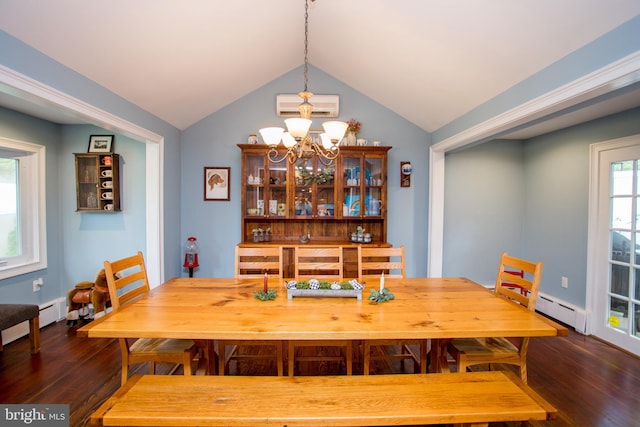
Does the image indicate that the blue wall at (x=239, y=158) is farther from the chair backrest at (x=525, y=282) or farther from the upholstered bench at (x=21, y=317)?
the chair backrest at (x=525, y=282)

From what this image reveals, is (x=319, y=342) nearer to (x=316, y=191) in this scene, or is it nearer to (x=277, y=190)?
(x=316, y=191)

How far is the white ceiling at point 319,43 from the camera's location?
5.67 feet

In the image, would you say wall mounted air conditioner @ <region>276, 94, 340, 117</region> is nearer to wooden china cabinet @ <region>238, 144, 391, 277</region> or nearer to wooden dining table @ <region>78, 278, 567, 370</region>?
wooden china cabinet @ <region>238, 144, 391, 277</region>

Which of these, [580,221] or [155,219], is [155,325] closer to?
[155,219]

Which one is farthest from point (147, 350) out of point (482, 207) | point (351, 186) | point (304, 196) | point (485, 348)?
point (482, 207)

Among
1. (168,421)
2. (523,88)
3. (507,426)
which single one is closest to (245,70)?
(523,88)

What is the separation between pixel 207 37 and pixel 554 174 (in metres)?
4.01

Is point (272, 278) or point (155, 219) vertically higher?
point (155, 219)

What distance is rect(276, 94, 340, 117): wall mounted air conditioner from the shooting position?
367 centimetres

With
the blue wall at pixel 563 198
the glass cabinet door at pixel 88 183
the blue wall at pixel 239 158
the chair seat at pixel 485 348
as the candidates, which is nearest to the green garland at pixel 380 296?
the chair seat at pixel 485 348

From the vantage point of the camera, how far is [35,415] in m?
1.80

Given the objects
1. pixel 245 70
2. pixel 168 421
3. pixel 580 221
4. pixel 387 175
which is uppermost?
pixel 245 70

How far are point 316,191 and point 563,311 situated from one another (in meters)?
3.09

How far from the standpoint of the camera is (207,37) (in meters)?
2.43
